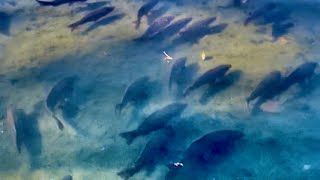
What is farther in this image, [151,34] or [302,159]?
[151,34]

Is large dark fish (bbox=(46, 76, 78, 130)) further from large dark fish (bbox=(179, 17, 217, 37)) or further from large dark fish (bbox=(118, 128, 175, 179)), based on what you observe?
large dark fish (bbox=(179, 17, 217, 37))

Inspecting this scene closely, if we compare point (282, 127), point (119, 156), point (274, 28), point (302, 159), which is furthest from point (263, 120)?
point (274, 28)

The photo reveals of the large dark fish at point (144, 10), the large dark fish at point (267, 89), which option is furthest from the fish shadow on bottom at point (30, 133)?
the large dark fish at point (267, 89)

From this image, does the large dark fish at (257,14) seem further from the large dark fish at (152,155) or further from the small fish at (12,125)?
the small fish at (12,125)

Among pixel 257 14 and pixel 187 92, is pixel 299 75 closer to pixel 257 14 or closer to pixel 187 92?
pixel 187 92

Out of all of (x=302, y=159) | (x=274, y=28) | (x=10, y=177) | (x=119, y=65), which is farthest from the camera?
(x=274, y=28)

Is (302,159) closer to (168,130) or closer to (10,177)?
(168,130)
